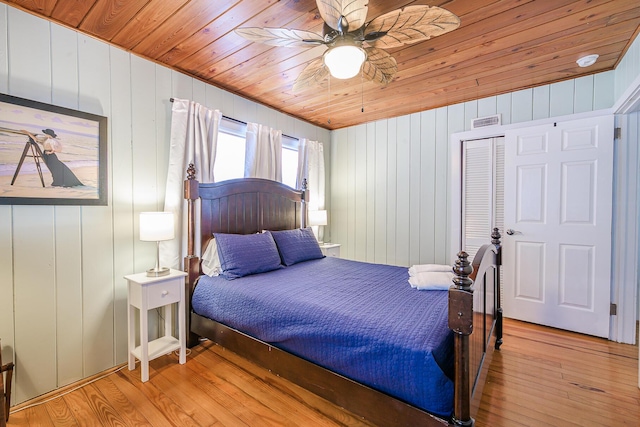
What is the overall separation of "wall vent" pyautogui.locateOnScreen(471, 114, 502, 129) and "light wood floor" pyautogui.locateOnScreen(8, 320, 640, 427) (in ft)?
7.77

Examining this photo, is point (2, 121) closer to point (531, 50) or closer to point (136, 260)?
point (136, 260)

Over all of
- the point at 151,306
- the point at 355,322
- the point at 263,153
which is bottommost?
the point at 151,306

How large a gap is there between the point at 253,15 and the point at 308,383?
2.37 metres

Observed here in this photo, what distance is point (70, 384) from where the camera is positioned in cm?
206

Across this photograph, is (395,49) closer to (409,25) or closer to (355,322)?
(409,25)

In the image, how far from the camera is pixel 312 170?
13.8 ft

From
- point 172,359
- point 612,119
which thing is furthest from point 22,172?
point 612,119

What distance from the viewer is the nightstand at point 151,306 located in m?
2.12

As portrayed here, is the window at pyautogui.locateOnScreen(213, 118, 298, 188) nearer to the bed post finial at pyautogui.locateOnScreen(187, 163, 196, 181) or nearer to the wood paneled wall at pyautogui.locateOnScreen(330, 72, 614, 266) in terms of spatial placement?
the bed post finial at pyautogui.locateOnScreen(187, 163, 196, 181)

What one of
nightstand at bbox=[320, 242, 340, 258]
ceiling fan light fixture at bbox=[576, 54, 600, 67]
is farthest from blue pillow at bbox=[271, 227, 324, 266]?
ceiling fan light fixture at bbox=[576, 54, 600, 67]

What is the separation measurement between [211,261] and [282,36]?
75.6 inches

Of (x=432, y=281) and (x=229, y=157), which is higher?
(x=229, y=157)

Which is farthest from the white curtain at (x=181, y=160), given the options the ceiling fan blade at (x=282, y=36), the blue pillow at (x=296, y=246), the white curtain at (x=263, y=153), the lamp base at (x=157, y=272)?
the ceiling fan blade at (x=282, y=36)

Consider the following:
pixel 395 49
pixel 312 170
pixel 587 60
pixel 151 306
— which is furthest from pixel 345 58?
pixel 312 170
